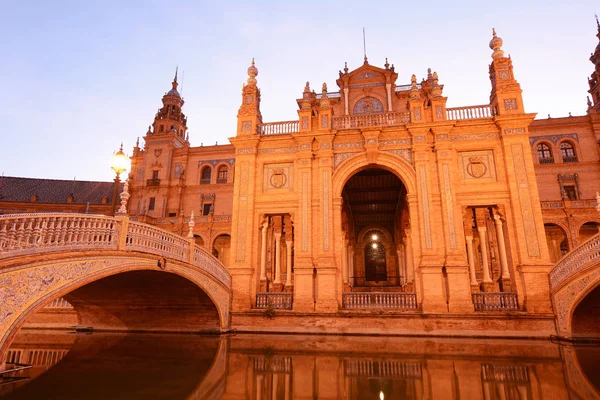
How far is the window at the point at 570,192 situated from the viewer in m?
27.2

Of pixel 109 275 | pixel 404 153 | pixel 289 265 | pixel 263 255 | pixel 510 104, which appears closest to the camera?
pixel 109 275

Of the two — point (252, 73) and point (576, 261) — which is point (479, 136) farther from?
point (252, 73)

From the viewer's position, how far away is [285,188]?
52.1 feet

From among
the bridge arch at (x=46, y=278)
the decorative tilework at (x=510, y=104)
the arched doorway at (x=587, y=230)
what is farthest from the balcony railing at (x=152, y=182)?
the arched doorway at (x=587, y=230)

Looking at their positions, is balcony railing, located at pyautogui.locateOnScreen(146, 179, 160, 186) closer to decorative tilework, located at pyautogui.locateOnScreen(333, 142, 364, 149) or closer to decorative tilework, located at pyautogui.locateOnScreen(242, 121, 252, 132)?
decorative tilework, located at pyautogui.locateOnScreen(242, 121, 252, 132)

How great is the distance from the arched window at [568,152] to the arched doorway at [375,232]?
1542 cm

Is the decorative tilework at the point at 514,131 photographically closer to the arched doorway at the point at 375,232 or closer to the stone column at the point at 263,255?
the arched doorway at the point at 375,232

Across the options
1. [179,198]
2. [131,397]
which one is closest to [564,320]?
[131,397]

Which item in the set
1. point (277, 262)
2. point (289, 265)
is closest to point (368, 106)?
point (277, 262)

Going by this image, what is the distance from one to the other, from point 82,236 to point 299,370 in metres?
4.89

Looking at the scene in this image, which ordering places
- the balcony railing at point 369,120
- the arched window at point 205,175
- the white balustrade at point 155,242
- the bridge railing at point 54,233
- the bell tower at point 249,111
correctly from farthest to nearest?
the arched window at point 205,175, the bell tower at point 249,111, the balcony railing at point 369,120, the white balustrade at point 155,242, the bridge railing at point 54,233

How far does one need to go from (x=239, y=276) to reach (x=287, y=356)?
6447mm

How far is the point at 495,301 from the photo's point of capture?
13141 millimetres

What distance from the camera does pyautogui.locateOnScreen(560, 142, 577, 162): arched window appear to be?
28188 mm
